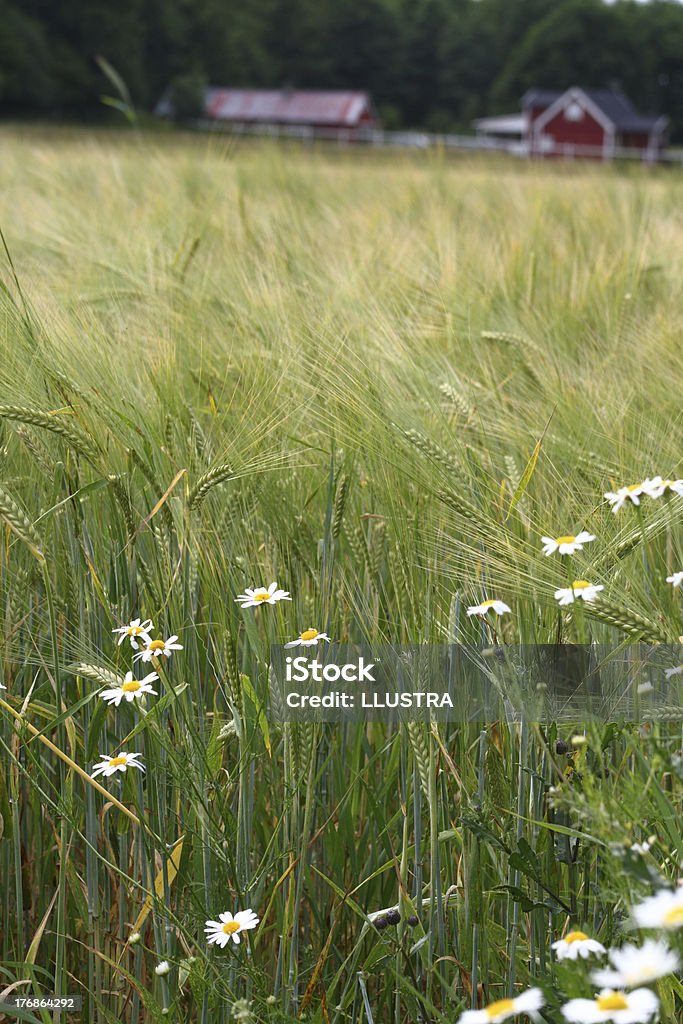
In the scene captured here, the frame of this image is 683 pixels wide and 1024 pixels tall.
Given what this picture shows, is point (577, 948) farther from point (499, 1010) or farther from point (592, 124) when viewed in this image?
point (592, 124)

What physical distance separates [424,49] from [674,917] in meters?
56.3

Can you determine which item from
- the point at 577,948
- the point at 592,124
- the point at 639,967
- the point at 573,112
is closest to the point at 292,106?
the point at 573,112

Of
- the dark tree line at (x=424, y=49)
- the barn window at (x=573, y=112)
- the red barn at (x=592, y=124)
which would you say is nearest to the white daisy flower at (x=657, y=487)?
the dark tree line at (x=424, y=49)

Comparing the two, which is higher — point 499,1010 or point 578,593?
point 578,593

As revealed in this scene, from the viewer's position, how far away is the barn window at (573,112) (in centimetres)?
3659

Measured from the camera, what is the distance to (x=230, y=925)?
78cm

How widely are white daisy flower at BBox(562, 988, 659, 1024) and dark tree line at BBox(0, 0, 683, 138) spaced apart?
1406 inches

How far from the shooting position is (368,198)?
4074 mm

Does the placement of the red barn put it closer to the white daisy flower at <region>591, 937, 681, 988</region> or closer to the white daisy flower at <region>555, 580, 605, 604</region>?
the white daisy flower at <region>555, 580, 605, 604</region>

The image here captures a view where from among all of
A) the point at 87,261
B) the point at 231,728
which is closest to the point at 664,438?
the point at 231,728

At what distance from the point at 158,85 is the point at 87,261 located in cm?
4013

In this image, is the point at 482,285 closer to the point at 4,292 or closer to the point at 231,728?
the point at 4,292

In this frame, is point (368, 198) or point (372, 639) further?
point (368, 198)

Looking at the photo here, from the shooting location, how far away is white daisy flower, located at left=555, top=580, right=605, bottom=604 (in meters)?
0.70
